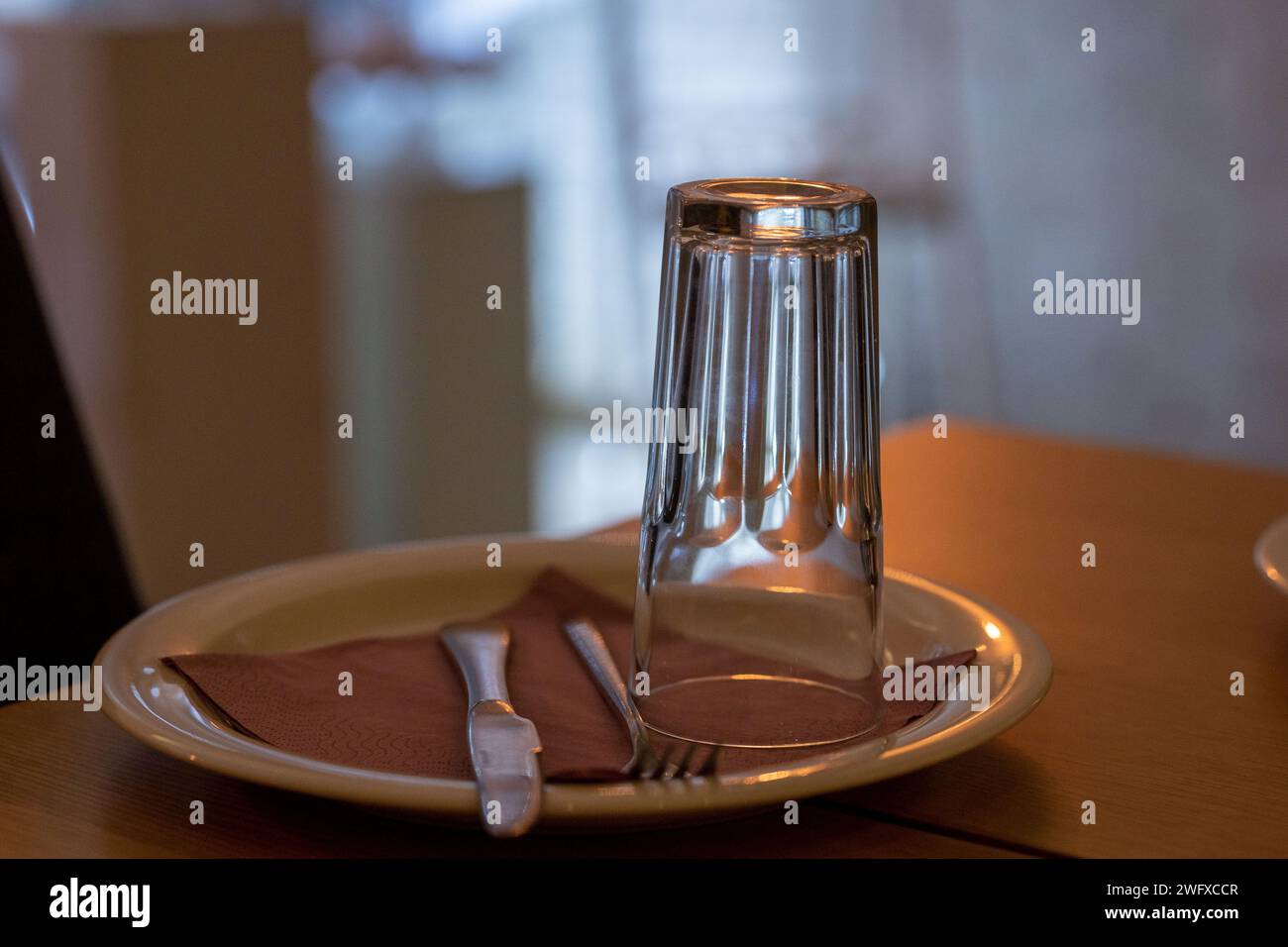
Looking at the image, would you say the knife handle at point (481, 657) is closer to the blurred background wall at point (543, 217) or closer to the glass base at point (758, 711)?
the glass base at point (758, 711)

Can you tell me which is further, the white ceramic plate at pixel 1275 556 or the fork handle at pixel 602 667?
the white ceramic plate at pixel 1275 556

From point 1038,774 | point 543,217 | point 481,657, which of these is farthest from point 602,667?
point 543,217

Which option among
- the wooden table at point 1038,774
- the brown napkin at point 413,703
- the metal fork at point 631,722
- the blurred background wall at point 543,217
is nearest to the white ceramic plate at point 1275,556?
the wooden table at point 1038,774

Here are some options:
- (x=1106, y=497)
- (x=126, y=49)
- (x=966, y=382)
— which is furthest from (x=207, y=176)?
(x=966, y=382)

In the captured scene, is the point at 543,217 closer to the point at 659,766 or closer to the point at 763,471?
the point at 763,471

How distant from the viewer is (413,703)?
453 mm

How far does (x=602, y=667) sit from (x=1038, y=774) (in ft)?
0.49

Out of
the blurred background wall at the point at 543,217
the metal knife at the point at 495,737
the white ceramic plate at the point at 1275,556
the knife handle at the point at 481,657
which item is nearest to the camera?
the metal knife at the point at 495,737

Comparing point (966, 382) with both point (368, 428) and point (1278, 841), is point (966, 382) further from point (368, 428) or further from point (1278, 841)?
point (1278, 841)

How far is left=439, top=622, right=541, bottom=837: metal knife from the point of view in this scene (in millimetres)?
342

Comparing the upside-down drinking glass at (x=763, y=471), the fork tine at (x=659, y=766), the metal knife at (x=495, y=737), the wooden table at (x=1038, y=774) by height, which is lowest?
the wooden table at (x=1038, y=774)

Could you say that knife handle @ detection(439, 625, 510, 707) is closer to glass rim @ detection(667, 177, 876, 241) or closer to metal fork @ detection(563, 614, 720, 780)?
metal fork @ detection(563, 614, 720, 780)

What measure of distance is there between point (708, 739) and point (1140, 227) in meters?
2.84

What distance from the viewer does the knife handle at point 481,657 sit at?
17.7 inches
